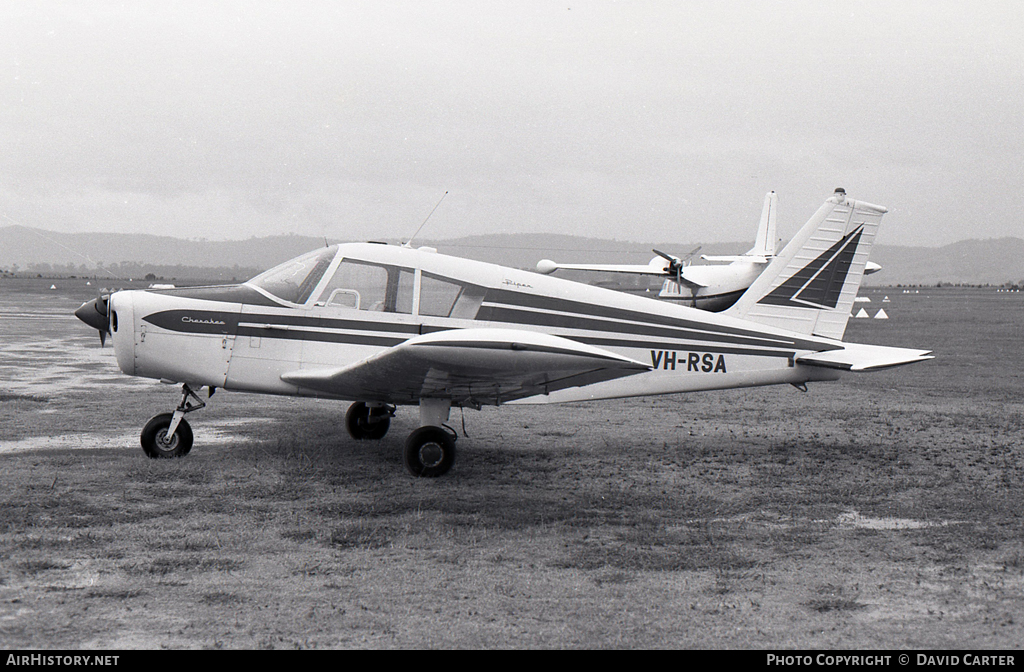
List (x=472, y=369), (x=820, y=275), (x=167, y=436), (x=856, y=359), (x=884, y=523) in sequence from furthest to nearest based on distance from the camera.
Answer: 1. (x=820, y=275)
2. (x=856, y=359)
3. (x=167, y=436)
4. (x=472, y=369)
5. (x=884, y=523)

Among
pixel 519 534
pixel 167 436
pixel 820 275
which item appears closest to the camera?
pixel 519 534

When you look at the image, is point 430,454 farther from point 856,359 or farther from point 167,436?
point 856,359

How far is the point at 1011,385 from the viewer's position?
15.0m

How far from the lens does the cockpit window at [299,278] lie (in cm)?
802

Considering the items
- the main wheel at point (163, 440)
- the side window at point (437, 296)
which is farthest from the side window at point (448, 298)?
the main wheel at point (163, 440)

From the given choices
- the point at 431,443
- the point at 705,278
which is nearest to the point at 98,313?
the point at 431,443

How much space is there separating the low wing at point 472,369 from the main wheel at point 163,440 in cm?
118

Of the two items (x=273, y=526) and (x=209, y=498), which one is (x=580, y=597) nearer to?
(x=273, y=526)

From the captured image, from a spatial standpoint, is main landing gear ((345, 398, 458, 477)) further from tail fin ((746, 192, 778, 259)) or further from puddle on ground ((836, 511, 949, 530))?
tail fin ((746, 192, 778, 259))

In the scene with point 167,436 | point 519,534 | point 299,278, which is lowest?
point 519,534

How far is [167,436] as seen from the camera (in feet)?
26.0

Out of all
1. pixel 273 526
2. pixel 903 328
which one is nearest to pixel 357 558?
pixel 273 526

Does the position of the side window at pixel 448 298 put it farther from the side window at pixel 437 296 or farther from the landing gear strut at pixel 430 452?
the landing gear strut at pixel 430 452

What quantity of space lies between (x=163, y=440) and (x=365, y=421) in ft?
7.15
